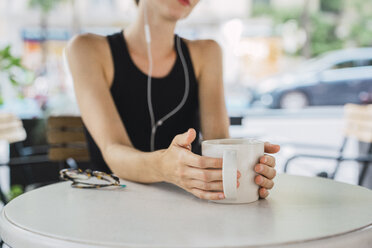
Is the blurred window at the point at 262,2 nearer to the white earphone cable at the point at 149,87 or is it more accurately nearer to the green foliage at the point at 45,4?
the green foliage at the point at 45,4

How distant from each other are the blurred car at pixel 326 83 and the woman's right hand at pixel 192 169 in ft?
22.6

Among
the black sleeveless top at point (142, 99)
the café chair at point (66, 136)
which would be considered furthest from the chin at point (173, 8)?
the café chair at point (66, 136)

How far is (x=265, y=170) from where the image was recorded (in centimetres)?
72

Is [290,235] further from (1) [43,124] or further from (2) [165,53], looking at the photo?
(1) [43,124]

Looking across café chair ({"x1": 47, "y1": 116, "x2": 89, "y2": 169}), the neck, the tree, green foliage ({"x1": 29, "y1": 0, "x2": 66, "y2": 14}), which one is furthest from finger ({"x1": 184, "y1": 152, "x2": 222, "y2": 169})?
green foliage ({"x1": 29, "y1": 0, "x2": 66, "y2": 14})

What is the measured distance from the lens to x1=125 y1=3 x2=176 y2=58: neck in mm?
1303

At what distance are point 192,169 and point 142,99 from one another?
0.65 meters

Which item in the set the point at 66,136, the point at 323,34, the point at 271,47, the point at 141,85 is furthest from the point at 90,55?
the point at 323,34

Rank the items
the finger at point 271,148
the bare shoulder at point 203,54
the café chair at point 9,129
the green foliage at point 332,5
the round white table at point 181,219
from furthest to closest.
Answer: the green foliage at point 332,5 < the café chair at point 9,129 < the bare shoulder at point 203,54 < the finger at point 271,148 < the round white table at point 181,219

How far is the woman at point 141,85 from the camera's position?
1142 millimetres

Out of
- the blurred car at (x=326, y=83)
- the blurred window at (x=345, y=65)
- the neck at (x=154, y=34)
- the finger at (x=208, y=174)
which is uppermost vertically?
the neck at (x=154, y=34)

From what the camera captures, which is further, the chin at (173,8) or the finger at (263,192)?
the chin at (173,8)

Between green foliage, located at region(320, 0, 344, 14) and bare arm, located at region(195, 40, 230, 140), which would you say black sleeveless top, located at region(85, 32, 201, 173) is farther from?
green foliage, located at region(320, 0, 344, 14)

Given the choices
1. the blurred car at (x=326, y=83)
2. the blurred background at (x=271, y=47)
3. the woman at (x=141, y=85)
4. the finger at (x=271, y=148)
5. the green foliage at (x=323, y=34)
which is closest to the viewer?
the finger at (x=271, y=148)
